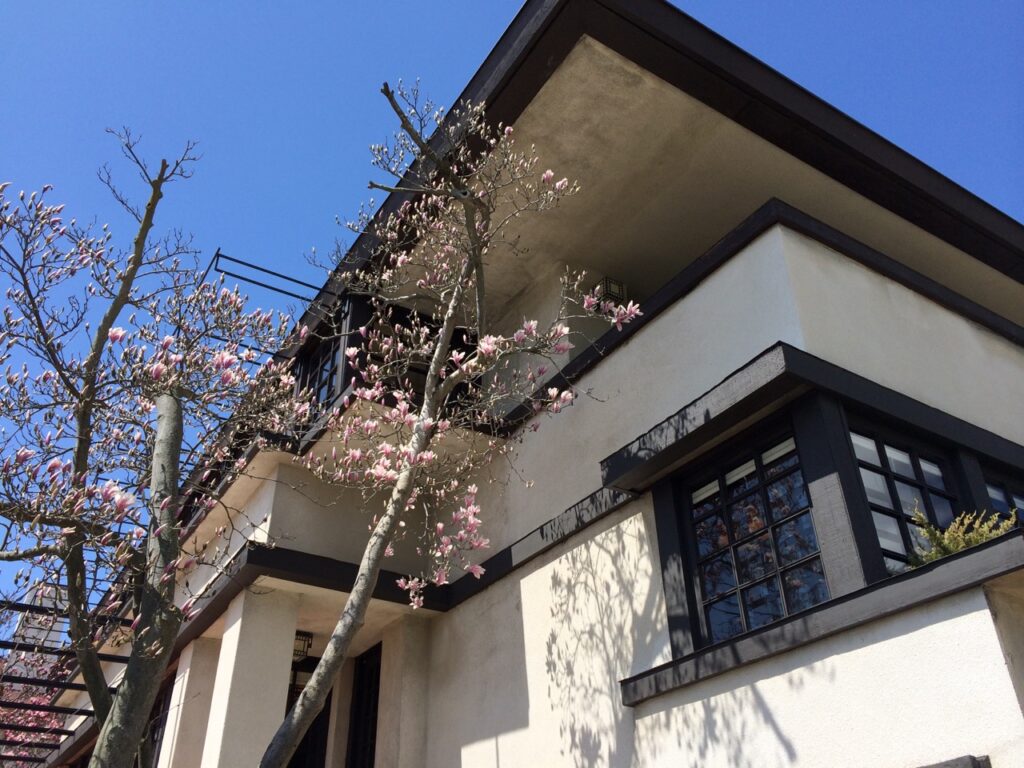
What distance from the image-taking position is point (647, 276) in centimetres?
908

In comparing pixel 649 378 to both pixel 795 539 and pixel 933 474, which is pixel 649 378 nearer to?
pixel 795 539

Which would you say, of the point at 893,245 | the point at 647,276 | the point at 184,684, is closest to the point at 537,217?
the point at 647,276

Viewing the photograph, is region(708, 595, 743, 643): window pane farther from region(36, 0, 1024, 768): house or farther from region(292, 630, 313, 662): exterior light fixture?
region(292, 630, 313, 662): exterior light fixture

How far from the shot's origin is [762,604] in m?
4.99

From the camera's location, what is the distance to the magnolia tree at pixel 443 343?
6.42 metres

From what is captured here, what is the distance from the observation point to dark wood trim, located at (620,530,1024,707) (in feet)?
12.3

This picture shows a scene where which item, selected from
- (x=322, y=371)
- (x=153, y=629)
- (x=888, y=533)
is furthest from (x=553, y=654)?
(x=322, y=371)

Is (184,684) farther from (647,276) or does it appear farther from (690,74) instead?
(690,74)

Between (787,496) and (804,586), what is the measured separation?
0.54 metres

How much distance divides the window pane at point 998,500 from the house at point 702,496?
24mm

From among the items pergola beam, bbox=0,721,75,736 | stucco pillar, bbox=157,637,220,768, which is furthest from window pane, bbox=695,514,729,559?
pergola beam, bbox=0,721,75,736

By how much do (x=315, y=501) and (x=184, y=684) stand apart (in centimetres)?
227

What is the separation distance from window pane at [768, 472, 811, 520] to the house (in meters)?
0.02

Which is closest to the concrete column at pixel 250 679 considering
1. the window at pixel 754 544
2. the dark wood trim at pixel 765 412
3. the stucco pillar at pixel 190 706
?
the stucco pillar at pixel 190 706
